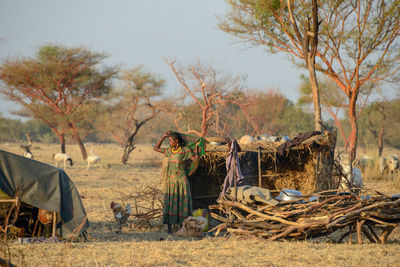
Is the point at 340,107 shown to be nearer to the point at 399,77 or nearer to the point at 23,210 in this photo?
the point at 399,77

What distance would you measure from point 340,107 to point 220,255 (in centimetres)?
2245

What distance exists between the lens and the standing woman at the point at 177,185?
23.0 feet

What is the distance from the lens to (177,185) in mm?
7047

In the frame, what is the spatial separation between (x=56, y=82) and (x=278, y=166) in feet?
54.3

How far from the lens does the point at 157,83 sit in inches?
1034

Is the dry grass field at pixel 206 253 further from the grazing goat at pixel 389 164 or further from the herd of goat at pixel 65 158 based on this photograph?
the herd of goat at pixel 65 158

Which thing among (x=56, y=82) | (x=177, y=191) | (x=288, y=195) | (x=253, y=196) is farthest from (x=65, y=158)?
(x=288, y=195)

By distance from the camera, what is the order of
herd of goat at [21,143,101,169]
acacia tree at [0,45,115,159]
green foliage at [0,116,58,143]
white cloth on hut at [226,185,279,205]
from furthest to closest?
green foliage at [0,116,58,143] < acacia tree at [0,45,115,159] < herd of goat at [21,143,101,169] < white cloth on hut at [226,185,279,205]

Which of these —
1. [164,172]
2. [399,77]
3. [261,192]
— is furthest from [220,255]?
[399,77]

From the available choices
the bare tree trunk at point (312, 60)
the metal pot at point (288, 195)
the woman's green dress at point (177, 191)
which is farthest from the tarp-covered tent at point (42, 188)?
the bare tree trunk at point (312, 60)

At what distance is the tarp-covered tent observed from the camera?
18.1 feet

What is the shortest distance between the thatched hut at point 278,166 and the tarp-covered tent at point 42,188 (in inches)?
114

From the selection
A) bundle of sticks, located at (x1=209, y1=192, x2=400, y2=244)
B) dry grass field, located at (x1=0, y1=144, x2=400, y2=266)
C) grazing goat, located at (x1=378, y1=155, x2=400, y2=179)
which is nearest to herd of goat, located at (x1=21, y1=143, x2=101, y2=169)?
grazing goat, located at (x1=378, y1=155, x2=400, y2=179)

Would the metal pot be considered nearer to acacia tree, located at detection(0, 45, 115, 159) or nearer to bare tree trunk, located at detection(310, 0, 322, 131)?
bare tree trunk, located at detection(310, 0, 322, 131)
